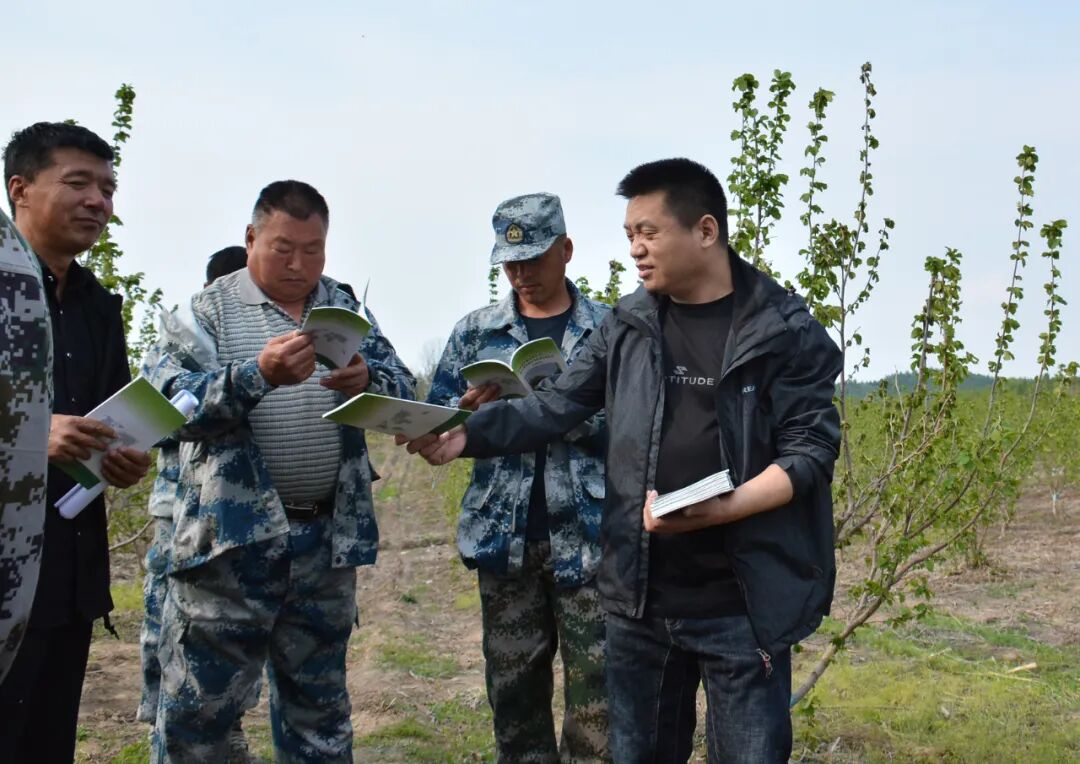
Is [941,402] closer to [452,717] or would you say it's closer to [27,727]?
[452,717]

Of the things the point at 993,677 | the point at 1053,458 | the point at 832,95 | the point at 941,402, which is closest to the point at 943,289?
the point at 941,402

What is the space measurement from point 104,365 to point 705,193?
1785mm

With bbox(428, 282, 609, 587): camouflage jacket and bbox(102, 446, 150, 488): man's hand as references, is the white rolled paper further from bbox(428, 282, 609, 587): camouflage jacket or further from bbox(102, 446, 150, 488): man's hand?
bbox(428, 282, 609, 587): camouflage jacket

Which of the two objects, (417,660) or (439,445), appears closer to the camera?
(439,445)

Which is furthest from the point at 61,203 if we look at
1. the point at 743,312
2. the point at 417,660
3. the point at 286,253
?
the point at 417,660

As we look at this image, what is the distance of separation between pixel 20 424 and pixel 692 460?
5.94 ft

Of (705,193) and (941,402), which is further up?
(705,193)

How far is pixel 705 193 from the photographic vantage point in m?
2.90

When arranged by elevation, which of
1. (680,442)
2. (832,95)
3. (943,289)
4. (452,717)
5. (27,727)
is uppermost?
(832,95)

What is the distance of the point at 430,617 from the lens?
8.62 m

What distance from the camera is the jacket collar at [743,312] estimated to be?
107 inches

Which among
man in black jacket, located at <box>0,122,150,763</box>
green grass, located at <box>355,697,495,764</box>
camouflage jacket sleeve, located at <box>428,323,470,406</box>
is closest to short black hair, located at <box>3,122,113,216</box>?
man in black jacket, located at <box>0,122,150,763</box>

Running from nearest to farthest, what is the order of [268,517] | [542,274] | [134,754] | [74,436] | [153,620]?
1. [74,436]
2. [268,517]
3. [542,274]
4. [153,620]
5. [134,754]

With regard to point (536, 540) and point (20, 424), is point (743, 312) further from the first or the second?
point (20, 424)
